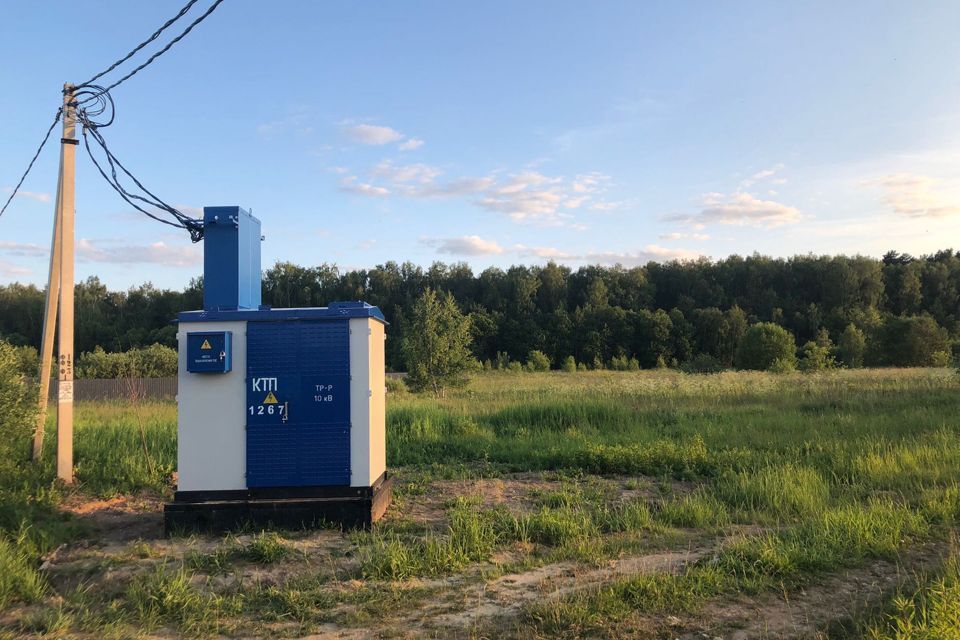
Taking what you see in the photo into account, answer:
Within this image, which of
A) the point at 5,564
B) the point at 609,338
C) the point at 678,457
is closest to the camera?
the point at 5,564

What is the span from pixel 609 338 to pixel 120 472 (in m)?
77.7

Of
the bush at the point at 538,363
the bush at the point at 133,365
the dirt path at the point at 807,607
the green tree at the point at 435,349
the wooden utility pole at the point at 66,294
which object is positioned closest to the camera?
the dirt path at the point at 807,607

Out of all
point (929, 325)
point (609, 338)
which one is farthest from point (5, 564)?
point (609, 338)

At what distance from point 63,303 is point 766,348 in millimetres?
50187

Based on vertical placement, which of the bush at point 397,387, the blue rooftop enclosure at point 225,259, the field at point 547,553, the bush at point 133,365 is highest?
the blue rooftop enclosure at point 225,259

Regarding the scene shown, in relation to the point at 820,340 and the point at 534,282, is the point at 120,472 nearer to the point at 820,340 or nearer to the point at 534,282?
the point at 820,340

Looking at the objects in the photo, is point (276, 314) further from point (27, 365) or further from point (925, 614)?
point (27, 365)

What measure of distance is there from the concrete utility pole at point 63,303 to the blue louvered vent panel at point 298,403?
3480mm

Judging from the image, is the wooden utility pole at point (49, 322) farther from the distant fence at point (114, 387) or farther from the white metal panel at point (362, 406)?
the distant fence at point (114, 387)

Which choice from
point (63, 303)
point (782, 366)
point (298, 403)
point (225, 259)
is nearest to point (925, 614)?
point (298, 403)

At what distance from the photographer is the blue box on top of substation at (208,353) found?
6141mm

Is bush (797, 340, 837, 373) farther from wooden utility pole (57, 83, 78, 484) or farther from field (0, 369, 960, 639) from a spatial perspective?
wooden utility pole (57, 83, 78, 484)

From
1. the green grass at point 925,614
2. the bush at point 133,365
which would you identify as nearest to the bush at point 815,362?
the green grass at point 925,614

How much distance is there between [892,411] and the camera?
45.1 feet
